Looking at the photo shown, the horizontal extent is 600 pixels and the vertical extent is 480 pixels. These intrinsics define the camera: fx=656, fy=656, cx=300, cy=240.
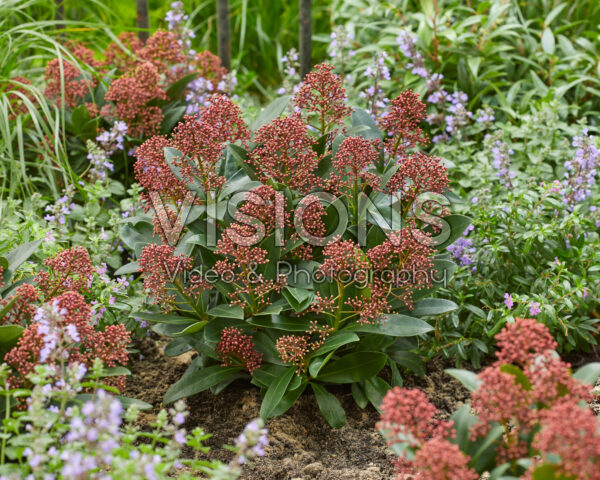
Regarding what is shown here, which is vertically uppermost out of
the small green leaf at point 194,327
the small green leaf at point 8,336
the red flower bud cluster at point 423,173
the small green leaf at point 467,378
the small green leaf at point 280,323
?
the red flower bud cluster at point 423,173

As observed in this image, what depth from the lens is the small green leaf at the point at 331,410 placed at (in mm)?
2455

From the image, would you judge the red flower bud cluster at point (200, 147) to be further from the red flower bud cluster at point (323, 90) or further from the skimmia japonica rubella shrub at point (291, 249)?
the red flower bud cluster at point (323, 90)

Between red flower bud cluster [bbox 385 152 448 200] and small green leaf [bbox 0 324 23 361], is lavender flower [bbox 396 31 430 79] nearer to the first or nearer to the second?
red flower bud cluster [bbox 385 152 448 200]

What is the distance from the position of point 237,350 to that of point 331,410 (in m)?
0.43

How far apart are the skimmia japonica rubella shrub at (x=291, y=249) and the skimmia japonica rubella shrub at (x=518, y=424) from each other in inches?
22.8

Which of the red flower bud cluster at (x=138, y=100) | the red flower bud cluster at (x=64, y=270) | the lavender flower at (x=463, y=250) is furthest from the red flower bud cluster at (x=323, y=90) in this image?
the red flower bud cluster at (x=138, y=100)

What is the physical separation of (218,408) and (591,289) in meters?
1.72

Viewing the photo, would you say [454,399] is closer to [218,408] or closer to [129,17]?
[218,408]

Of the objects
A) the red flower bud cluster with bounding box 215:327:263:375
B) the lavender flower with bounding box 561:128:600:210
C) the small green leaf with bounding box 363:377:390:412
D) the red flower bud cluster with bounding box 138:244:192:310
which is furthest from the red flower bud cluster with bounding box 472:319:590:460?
the lavender flower with bounding box 561:128:600:210

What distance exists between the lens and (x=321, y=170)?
8.43ft

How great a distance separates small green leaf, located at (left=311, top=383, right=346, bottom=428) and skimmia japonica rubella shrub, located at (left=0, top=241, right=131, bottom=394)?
2.42 feet

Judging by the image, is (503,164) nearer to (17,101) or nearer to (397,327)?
(397,327)

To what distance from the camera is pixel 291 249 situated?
2.40 m

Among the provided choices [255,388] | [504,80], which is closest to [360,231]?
[255,388]
